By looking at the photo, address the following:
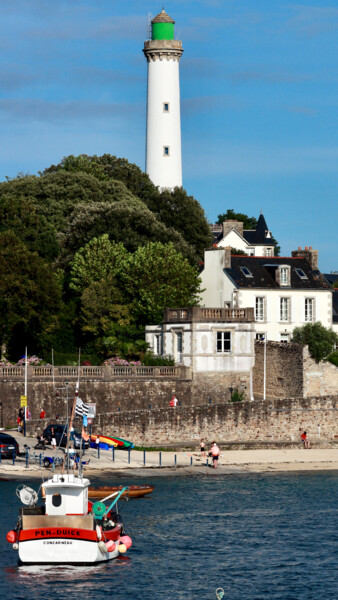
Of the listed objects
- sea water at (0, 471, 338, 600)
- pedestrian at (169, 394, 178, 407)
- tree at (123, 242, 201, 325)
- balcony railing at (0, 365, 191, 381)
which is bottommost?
sea water at (0, 471, 338, 600)

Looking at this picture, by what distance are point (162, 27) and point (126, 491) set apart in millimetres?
70289

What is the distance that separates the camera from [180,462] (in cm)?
7012

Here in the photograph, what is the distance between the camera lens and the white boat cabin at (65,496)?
47.0 meters

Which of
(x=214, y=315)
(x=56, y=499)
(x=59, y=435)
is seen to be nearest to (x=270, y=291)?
(x=214, y=315)

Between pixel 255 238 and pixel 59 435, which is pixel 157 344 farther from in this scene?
pixel 255 238

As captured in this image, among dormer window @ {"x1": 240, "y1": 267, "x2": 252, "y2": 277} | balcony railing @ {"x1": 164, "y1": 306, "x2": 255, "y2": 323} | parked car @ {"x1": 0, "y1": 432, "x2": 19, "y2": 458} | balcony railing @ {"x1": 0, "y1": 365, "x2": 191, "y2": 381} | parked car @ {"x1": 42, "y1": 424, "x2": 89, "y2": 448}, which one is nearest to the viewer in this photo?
parked car @ {"x1": 0, "y1": 432, "x2": 19, "y2": 458}

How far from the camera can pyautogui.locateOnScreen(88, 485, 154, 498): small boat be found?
5662 cm

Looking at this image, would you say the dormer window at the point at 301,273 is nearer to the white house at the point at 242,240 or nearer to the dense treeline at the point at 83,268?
the dense treeline at the point at 83,268

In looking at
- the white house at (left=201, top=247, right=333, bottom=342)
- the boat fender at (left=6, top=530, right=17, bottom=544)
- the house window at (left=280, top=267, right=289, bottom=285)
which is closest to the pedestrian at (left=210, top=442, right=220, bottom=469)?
the white house at (left=201, top=247, right=333, bottom=342)

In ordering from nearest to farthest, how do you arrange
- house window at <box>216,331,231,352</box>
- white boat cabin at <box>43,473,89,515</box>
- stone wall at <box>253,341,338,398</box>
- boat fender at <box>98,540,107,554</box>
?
1. boat fender at <box>98,540,107,554</box>
2. white boat cabin at <box>43,473,89,515</box>
3. house window at <box>216,331,231,352</box>
4. stone wall at <box>253,341,338,398</box>

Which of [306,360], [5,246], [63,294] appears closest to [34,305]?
[5,246]

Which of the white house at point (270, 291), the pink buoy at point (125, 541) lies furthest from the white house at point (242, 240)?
the pink buoy at point (125, 541)

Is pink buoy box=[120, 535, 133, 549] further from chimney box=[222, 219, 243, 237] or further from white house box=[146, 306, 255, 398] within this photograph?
chimney box=[222, 219, 243, 237]

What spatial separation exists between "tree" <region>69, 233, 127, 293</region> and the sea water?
96.9ft
